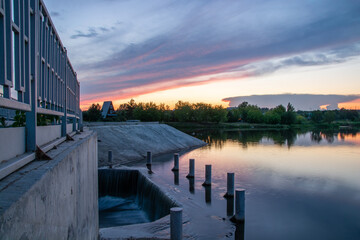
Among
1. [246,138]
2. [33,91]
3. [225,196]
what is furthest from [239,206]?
[246,138]

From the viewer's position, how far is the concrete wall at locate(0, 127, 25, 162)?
270cm

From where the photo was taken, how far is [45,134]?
4.52m

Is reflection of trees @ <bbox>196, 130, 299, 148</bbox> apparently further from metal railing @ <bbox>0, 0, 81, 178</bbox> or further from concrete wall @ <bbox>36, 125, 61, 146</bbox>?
metal railing @ <bbox>0, 0, 81, 178</bbox>

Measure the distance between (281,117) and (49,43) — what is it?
522ft

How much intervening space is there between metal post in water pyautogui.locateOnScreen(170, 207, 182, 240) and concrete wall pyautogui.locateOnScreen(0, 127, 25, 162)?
19.0 feet

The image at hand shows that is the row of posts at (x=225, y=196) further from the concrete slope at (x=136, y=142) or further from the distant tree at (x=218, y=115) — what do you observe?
the distant tree at (x=218, y=115)

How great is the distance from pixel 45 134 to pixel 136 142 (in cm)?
3212

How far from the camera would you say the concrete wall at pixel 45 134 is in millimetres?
4047

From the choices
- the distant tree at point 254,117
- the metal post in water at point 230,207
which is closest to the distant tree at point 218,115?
the distant tree at point 254,117

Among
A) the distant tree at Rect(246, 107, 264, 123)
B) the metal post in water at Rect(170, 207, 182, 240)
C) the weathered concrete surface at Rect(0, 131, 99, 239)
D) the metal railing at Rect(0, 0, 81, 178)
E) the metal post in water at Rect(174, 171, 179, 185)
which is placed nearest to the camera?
the weathered concrete surface at Rect(0, 131, 99, 239)

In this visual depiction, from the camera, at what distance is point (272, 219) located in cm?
1432

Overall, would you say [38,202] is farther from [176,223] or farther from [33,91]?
[176,223]

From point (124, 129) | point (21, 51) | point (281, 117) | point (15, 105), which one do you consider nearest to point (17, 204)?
point (15, 105)

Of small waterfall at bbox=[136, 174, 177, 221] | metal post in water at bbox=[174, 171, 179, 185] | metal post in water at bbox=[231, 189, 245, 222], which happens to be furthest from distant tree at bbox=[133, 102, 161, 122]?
metal post in water at bbox=[231, 189, 245, 222]
